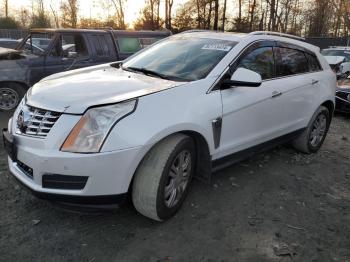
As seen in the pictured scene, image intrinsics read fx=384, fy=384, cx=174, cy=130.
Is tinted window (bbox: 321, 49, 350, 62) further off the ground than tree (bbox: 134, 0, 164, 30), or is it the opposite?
tree (bbox: 134, 0, 164, 30)

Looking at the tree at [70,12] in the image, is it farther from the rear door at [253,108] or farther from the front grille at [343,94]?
the rear door at [253,108]

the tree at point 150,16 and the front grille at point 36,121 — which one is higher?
the tree at point 150,16

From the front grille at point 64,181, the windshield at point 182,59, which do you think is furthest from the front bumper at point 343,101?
the front grille at point 64,181

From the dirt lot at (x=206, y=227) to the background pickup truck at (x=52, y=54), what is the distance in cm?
337

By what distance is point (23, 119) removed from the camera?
3.15 metres

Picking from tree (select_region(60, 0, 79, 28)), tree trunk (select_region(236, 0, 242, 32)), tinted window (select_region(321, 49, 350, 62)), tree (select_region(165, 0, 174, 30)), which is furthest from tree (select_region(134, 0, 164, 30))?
tinted window (select_region(321, 49, 350, 62))

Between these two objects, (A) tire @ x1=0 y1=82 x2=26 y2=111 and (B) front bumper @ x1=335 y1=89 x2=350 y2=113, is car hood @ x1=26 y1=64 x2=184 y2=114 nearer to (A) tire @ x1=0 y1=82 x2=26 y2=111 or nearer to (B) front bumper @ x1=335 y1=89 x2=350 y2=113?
(A) tire @ x1=0 y1=82 x2=26 y2=111

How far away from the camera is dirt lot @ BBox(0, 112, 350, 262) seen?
3016 millimetres

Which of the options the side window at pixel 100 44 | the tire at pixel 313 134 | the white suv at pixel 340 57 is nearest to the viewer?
the tire at pixel 313 134

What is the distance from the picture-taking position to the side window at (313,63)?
17.4ft

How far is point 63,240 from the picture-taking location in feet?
10.2

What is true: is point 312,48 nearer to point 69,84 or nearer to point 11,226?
point 69,84

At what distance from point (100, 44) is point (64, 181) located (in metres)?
5.80

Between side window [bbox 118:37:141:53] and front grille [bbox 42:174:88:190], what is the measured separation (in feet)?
19.6
